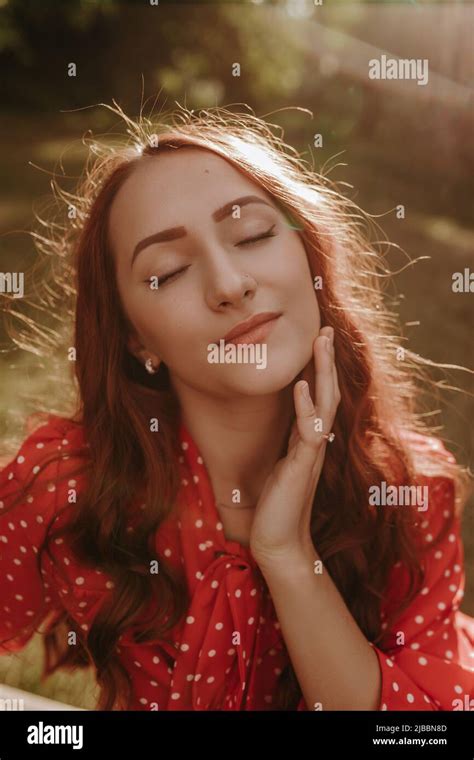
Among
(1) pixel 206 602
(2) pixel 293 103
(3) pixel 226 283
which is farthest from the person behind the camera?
(2) pixel 293 103

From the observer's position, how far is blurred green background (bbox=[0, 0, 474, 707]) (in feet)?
5.82

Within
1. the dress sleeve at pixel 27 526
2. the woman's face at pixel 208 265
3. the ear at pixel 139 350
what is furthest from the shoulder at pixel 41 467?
the woman's face at pixel 208 265

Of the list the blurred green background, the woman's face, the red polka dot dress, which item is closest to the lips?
the woman's face

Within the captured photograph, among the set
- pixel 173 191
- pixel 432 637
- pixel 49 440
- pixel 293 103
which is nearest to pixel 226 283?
pixel 173 191

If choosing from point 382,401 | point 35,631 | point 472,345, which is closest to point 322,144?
point 472,345

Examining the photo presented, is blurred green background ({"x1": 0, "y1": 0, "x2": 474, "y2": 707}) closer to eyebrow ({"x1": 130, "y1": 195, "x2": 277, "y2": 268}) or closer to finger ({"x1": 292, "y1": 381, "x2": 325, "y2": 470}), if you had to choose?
eyebrow ({"x1": 130, "y1": 195, "x2": 277, "y2": 268})

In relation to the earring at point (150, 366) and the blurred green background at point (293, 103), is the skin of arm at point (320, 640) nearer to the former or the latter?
the earring at point (150, 366)

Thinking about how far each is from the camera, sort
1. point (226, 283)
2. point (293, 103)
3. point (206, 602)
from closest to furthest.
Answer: point (226, 283) → point (206, 602) → point (293, 103)

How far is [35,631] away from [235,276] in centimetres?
82

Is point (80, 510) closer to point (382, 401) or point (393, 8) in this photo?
point (382, 401)

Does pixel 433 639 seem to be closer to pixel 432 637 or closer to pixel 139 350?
pixel 432 637

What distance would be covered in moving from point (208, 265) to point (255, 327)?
13 cm

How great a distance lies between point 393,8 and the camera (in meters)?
1.86

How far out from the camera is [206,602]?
143 centimetres
